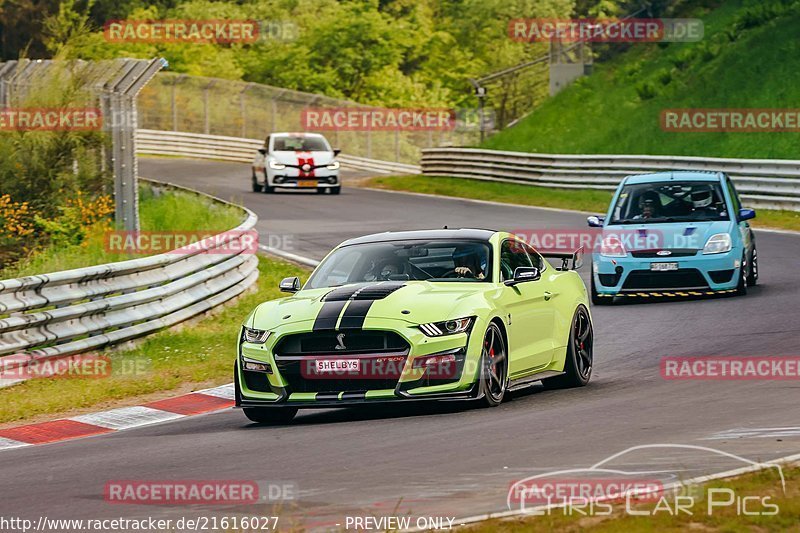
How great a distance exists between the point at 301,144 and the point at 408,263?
29.2 metres

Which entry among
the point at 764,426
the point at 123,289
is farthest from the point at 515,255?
the point at 123,289

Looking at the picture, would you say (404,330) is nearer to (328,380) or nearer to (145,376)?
(328,380)

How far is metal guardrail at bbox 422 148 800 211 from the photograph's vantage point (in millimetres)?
30641

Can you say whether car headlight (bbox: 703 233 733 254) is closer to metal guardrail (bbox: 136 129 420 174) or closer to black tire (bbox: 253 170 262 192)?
black tire (bbox: 253 170 262 192)

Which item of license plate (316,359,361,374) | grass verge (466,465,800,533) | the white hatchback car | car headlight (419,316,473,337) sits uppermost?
car headlight (419,316,473,337)

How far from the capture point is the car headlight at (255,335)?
421 inches

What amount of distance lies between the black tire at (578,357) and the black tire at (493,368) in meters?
1.29

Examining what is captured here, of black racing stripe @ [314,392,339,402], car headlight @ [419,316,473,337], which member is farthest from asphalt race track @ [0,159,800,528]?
car headlight @ [419,316,473,337]

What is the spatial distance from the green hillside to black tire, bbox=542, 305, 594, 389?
22999 mm

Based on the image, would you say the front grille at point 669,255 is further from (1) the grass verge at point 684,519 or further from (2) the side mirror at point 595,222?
(1) the grass verge at point 684,519

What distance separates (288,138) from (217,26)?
37145mm

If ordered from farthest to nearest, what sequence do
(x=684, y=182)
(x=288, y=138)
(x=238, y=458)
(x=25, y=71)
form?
1. (x=288, y=138)
2. (x=25, y=71)
3. (x=684, y=182)
4. (x=238, y=458)

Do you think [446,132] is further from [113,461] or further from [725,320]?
[113,461]

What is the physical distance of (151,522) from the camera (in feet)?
24.1
